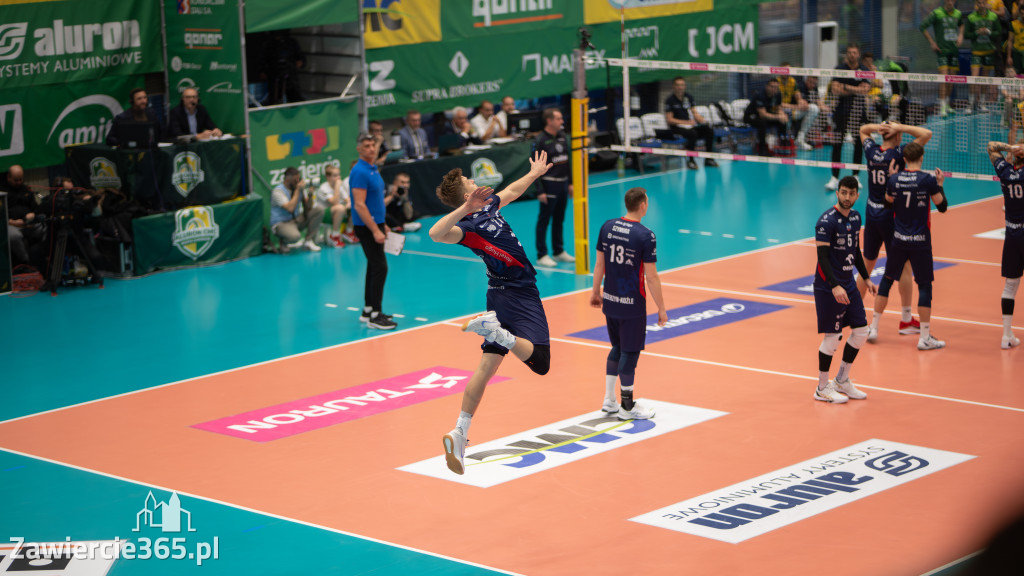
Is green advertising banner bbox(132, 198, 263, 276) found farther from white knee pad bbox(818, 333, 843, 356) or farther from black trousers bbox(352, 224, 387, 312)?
white knee pad bbox(818, 333, 843, 356)

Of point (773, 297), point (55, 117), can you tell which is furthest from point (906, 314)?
point (55, 117)

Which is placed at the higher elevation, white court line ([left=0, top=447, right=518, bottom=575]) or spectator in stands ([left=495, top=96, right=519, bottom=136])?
spectator in stands ([left=495, top=96, right=519, bottom=136])

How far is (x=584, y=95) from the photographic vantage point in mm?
16875

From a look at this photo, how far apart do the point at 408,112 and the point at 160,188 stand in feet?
17.6

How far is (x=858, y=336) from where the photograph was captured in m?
11.0

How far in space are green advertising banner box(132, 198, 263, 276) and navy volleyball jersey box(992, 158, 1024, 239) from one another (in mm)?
11703

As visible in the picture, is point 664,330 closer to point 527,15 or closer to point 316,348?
point 316,348

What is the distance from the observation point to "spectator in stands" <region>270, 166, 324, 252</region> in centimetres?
1936

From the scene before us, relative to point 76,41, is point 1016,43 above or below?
above

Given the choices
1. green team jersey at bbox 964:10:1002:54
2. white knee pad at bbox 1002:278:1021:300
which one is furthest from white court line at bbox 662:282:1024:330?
green team jersey at bbox 964:10:1002:54

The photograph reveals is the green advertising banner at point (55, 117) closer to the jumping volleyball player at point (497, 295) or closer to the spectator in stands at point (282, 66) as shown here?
the spectator in stands at point (282, 66)

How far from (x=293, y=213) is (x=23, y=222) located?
4.22 meters

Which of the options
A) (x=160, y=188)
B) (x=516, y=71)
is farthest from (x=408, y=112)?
(x=160, y=188)

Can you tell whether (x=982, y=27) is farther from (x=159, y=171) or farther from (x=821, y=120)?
(x=159, y=171)
